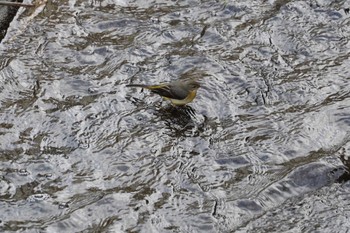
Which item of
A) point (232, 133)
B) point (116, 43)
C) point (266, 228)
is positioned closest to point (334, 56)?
point (232, 133)

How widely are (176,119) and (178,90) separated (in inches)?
12.5

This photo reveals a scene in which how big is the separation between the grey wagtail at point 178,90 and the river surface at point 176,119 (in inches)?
6.3

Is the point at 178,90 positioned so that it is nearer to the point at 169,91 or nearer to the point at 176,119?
the point at 169,91

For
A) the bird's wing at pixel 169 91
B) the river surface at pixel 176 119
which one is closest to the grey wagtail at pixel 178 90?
the bird's wing at pixel 169 91

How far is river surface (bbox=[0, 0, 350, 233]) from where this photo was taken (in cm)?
644

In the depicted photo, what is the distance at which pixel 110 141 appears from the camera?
7.27 m

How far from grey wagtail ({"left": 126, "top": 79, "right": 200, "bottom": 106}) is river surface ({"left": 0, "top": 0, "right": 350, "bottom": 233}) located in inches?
6.3

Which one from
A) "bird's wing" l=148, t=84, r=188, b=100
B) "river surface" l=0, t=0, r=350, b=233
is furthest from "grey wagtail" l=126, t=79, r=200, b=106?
"river surface" l=0, t=0, r=350, b=233

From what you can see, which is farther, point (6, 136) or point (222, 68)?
point (222, 68)

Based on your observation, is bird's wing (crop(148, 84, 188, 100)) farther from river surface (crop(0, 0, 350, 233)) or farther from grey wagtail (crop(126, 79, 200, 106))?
river surface (crop(0, 0, 350, 233))

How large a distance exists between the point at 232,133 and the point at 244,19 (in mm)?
2030

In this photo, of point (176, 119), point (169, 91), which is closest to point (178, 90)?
point (169, 91)

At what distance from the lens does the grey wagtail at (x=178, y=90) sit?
7.59 metres

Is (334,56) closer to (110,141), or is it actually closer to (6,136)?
(110,141)
